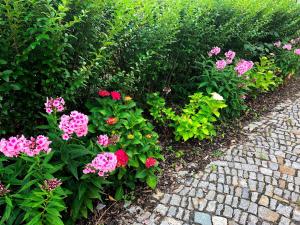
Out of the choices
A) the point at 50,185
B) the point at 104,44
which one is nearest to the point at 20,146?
the point at 50,185

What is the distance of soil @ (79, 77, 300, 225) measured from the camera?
10.3 feet

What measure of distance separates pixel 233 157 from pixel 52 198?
101 inches

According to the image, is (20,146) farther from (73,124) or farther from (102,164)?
(102,164)

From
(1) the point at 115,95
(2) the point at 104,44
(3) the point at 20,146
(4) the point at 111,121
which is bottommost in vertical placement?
(4) the point at 111,121

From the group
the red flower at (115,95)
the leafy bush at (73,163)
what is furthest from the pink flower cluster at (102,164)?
the red flower at (115,95)

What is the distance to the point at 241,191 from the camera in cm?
349

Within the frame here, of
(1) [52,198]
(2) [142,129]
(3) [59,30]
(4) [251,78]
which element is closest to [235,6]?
(4) [251,78]

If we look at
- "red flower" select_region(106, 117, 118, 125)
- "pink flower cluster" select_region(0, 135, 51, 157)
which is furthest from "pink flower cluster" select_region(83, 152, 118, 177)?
"red flower" select_region(106, 117, 118, 125)

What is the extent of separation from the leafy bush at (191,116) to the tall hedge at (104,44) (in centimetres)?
36

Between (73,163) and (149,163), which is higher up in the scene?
(73,163)

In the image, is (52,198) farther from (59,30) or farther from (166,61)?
(166,61)

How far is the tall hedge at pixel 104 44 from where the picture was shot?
8.80 ft

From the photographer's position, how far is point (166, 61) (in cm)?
437

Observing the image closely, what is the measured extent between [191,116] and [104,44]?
1731mm
